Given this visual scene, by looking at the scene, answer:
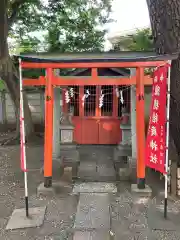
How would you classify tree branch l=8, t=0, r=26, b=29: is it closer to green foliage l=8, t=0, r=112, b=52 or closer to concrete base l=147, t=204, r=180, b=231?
green foliage l=8, t=0, r=112, b=52

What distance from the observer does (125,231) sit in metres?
5.36

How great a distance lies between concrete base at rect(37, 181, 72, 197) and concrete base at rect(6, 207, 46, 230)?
25.8 inches

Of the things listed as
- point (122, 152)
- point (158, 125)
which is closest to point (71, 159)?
point (122, 152)

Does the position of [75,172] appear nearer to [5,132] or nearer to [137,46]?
[137,46]

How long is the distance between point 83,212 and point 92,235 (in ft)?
2.92

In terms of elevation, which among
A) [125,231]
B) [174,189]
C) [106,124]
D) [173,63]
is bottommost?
[125,231]

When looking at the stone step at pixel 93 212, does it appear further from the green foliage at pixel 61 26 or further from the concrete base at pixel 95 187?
the green foliage at pixel 61 26

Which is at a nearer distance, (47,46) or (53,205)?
(53,205)

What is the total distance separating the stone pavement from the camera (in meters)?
5.23

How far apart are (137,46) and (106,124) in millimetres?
3653

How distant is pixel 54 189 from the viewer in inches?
→ 280

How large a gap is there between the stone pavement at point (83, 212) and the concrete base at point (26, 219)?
0.35 feet

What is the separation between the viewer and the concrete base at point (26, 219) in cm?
555

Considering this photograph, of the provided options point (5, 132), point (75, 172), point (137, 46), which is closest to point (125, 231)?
point (75, 172)
